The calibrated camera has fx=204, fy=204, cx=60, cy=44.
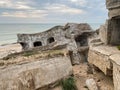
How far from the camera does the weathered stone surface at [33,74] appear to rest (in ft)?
38.1

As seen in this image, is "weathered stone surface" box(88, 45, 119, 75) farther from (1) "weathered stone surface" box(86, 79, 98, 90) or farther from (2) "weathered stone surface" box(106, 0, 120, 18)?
(2) "weathered stone surface" box(106, 0, 120, 18)

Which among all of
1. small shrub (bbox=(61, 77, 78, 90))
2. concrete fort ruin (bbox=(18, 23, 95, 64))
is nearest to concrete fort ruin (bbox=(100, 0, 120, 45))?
small shrub (bbox=(61, 77, 78, 90))

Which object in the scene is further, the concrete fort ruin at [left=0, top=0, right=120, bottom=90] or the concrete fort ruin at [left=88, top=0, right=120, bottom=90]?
the concrete fort ruin at [left=0, top=0, right=120, bottom=90]

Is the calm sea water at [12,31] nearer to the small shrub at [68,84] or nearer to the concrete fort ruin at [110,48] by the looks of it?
the small shrub at [68,84]

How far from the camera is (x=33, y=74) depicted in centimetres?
1245

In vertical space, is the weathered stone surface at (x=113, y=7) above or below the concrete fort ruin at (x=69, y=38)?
above

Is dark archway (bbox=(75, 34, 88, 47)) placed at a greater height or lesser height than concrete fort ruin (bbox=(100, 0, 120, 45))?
lesser

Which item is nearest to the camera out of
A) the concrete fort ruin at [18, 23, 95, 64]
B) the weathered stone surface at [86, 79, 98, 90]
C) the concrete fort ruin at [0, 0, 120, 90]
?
the concrete fort ruin at [0, 0, 120, 90]

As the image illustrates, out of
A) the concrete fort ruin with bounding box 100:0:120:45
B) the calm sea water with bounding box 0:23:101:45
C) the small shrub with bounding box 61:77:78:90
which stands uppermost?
the concrete fort ruin with bounding box 100:0:120:45

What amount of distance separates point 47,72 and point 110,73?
403cm

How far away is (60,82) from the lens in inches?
521

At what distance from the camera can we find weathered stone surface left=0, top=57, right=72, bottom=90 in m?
11.6

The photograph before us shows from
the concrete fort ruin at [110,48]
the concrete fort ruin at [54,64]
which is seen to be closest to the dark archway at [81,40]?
the concrete fort ruin at [54,64]

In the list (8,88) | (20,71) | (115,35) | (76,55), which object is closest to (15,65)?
(20,71)
